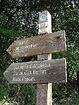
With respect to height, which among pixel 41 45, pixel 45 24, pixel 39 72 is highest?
pixel 45 24

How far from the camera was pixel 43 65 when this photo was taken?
10.2ft

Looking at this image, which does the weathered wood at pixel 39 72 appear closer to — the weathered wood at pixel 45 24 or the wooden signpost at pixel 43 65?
the wooden signpost at pixel 43 65

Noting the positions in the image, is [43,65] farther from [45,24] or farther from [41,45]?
[45,24]

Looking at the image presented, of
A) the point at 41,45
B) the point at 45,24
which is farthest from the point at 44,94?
the point at 45,24

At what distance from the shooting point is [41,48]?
325cm

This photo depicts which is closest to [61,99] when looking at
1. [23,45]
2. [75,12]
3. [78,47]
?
[78,47]

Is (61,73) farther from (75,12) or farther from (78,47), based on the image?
(75,12)

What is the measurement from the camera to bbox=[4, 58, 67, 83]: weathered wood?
2.97 metres

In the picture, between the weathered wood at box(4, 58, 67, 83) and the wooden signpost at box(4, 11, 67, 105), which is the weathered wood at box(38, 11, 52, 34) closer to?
the wooden signpost at box(4, 11, 67, 105)

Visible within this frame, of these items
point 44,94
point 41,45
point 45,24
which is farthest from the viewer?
point 45,24

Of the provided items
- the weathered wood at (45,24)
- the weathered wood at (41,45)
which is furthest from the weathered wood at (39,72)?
the weathered wood at (45,24)

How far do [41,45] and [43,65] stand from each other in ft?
0.95

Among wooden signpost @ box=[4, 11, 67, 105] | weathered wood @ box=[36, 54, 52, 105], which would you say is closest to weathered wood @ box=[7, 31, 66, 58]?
wooden signpost @ box=[4, 11, 67, 105]

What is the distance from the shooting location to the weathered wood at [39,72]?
117 inches
